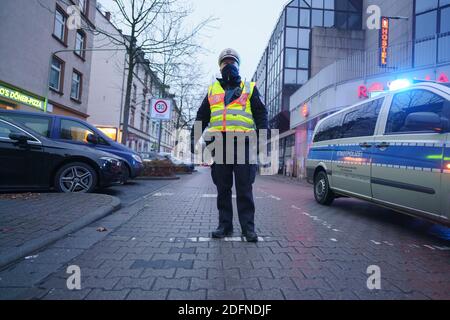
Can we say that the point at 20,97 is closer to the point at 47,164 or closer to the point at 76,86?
the point at 76,86

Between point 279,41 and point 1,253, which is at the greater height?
point 279,41

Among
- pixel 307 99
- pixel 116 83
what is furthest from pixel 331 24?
pixel 116 83

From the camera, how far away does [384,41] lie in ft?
56.7

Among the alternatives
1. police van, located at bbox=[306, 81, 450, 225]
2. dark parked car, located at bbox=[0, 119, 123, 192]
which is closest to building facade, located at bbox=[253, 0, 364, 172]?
police van, located at bbox=[306, 81, 450, 225]

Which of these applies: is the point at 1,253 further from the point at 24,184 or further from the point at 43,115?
the point at 43,115

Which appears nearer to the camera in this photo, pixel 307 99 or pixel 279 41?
pixel 307 99

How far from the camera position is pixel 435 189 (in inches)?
145

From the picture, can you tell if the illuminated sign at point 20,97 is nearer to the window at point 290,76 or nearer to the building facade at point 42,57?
the building facade at point 42,57

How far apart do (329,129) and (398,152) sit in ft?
9.14

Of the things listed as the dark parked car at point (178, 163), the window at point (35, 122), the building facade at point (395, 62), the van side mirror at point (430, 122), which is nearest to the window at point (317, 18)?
the building facade at point (395, 62)

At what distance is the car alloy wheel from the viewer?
21.4 ft
